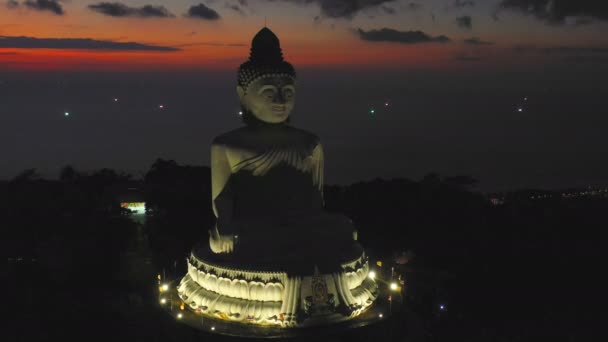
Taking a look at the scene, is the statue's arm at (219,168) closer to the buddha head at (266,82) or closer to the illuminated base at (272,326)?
the buddha head at (266,82)

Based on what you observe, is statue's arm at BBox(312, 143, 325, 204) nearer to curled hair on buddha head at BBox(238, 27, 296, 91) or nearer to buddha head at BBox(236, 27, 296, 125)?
buddha head at BBox(236, 27, 296, 125)

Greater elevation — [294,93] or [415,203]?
[294,93]

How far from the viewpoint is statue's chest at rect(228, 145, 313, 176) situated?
1084 cm

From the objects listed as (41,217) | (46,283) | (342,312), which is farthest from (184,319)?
(41,217)

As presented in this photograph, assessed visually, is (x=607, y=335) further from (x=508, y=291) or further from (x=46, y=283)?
(x=46, y=283)

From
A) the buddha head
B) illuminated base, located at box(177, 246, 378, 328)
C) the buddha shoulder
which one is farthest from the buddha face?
illuminated base, located at box(177, 246, 378, 328)

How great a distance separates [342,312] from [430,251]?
19.4ft

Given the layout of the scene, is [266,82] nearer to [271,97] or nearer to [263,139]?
[271,97]

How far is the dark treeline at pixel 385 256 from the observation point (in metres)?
11.4

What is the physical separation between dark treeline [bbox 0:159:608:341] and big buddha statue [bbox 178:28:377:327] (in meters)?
0.71

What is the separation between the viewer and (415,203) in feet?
62.4

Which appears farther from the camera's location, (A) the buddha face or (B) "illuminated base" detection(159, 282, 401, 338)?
(A) the buddha face

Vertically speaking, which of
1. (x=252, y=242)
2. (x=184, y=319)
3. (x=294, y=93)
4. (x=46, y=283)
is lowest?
(x=46, y=283)

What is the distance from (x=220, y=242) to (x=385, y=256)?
631cm
